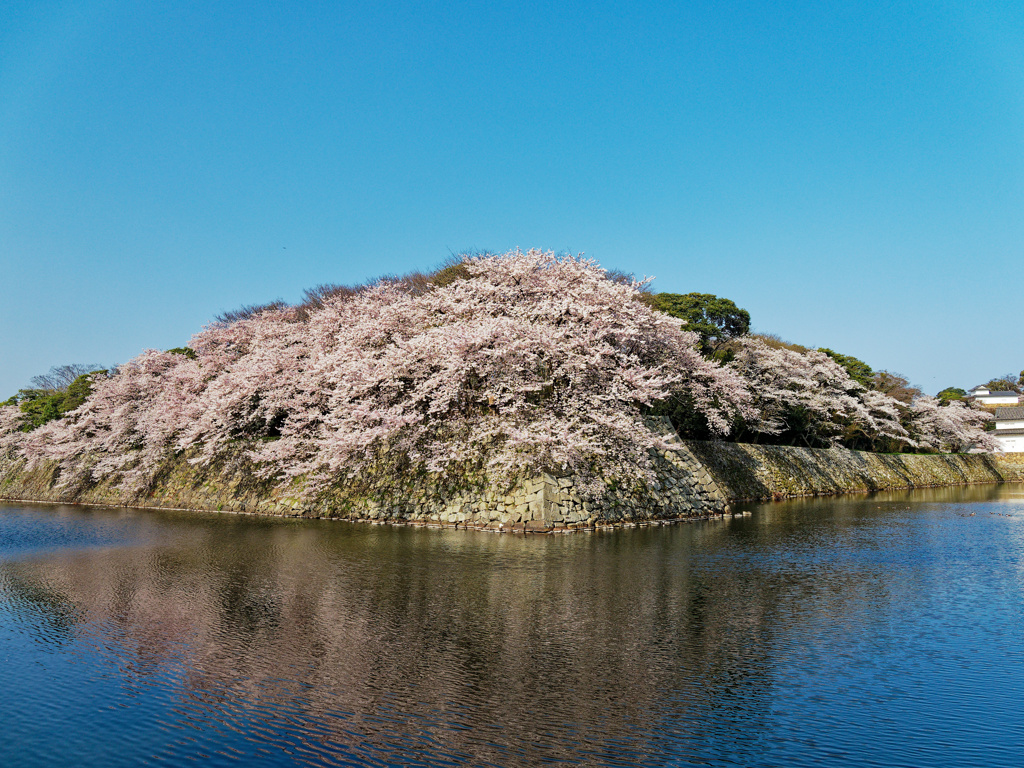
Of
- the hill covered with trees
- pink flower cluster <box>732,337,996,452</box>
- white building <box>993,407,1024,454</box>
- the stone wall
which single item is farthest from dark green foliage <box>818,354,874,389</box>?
the stone wall

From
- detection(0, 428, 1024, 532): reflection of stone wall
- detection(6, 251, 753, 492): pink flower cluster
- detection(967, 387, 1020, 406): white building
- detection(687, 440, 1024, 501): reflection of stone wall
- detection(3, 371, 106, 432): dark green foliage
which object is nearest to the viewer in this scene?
detection(0, 428, 1024, 532): reflection of stone wall

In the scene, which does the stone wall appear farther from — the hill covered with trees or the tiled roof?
the tiled roof

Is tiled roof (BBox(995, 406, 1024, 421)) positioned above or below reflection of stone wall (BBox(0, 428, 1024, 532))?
above

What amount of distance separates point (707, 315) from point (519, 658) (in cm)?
3511

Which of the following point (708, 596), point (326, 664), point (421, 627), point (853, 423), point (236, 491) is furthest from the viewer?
point (853, 423)

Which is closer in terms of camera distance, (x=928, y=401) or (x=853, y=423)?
(x=853, y=423)

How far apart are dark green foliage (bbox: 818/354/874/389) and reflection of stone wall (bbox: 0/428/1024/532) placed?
20.6ft

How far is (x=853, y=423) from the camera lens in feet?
143

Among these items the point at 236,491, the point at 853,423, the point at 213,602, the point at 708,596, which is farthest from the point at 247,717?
the point at 853,423

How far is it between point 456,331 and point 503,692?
16138 millimetres

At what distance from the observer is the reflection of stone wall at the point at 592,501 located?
20047 millimetres

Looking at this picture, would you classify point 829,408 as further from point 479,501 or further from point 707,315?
point 479,501

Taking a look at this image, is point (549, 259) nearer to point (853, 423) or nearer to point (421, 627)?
point (421, 627)

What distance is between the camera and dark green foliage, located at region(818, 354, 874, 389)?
47250 millimetres
